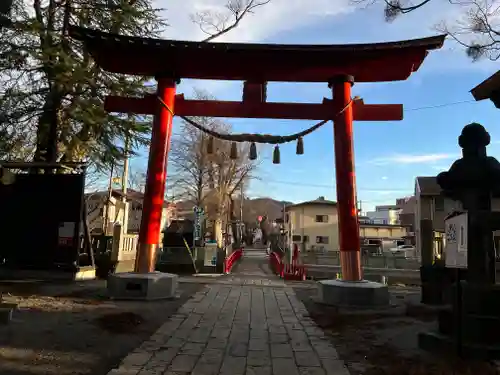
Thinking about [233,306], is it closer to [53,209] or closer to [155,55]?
[155,55]

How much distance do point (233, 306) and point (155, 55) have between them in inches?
227

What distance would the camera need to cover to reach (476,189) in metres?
5.21

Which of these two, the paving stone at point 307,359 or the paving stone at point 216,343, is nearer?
the paving stone at point 307,359

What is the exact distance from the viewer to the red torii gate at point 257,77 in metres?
9.28

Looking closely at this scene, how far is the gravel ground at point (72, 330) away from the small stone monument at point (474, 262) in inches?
148

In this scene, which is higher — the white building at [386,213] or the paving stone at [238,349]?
the white building at [386,213]

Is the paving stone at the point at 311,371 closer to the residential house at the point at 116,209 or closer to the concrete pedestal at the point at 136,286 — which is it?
the concrete pedestal at the point at 136,286

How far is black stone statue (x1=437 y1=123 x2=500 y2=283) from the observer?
16.1 ft

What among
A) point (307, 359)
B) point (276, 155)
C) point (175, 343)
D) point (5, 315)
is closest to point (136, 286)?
point (5, 315)

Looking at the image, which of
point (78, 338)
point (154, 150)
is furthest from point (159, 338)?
point (154, 150)

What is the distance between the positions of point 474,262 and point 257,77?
679 cm

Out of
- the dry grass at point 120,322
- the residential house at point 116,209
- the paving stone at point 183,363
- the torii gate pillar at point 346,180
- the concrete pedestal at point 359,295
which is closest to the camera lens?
the paving stone at point 183,363

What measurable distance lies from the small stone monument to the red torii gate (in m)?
4.16

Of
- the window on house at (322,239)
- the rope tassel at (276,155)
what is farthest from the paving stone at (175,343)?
the window on house at (322,239)
